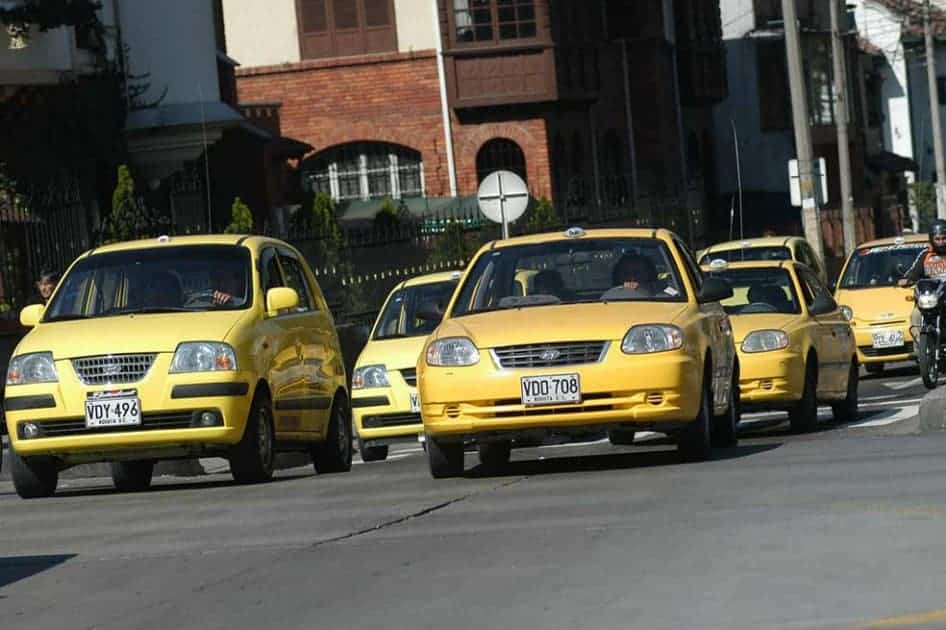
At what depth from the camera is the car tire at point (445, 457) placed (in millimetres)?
15484

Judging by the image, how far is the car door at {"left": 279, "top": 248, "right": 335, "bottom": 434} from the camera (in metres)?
17.6

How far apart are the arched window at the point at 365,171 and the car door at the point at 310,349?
35.9 metres

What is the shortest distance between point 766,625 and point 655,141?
53.6 meters

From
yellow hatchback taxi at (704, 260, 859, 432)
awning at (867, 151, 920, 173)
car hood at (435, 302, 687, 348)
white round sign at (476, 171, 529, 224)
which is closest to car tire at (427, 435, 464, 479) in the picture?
car hood at (435, 302, 687, 348)

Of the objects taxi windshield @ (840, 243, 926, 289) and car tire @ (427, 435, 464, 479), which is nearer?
car tire @ (427, 435, 464, 479)

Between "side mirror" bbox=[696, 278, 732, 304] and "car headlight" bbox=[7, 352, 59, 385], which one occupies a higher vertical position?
"side mirror" bbox=[696, 278, 732, 304]

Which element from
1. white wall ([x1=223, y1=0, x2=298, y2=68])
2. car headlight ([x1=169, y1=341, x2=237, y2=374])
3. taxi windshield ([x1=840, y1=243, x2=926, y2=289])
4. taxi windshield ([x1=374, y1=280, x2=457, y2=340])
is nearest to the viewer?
car headlight ([x1=169, y1=341, x2=237, y2=374])

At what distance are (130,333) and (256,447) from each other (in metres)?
1.15

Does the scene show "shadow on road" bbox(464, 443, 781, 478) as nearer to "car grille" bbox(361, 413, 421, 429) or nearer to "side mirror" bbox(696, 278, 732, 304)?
"side mirror" bbox(696, 278, 732, 304)

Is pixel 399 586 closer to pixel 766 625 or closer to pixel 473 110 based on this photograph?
pixel 766 625

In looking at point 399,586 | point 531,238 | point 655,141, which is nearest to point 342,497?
point 531,238

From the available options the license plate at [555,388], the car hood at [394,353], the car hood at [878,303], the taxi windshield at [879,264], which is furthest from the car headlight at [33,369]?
the taxi windshield at [879,264]

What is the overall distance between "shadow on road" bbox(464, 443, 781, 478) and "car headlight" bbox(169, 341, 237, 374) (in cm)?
178

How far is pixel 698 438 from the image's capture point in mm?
15438
